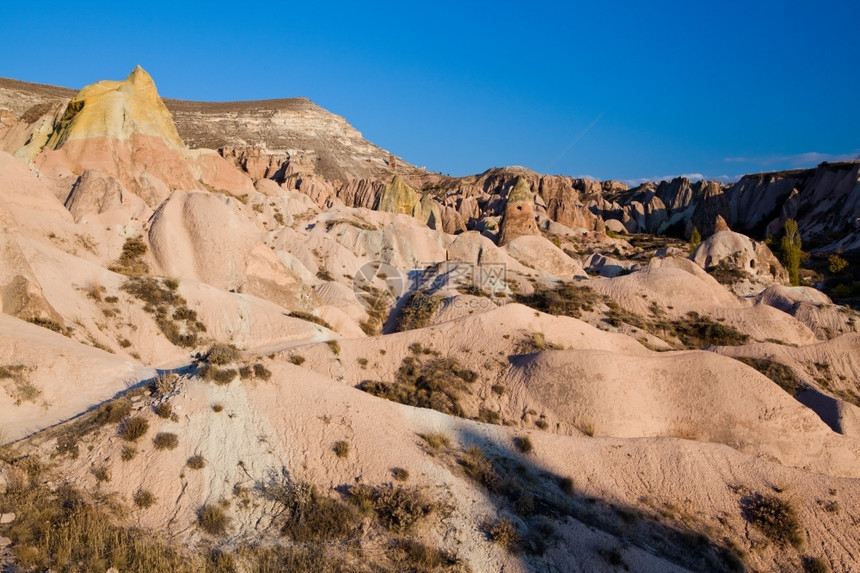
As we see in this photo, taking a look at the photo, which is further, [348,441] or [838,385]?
[838,385]

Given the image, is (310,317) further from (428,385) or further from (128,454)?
(128,454)

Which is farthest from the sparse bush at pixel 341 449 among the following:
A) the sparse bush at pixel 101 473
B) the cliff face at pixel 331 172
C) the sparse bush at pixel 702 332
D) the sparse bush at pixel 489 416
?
the cliff face at pixel 331 172

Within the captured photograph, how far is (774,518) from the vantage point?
11.9 metres

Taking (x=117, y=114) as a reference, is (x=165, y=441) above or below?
below

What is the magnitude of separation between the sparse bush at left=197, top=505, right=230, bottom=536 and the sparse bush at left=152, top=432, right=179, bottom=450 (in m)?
1.66

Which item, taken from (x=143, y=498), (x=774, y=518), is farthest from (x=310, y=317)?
(x=774, y=518)

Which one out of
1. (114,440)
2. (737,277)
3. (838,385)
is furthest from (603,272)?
(114,440)

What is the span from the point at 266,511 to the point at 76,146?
121 feet

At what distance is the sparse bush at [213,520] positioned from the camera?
9.11 m

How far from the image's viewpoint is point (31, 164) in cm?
3459

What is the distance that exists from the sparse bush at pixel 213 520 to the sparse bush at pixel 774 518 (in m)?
11.2

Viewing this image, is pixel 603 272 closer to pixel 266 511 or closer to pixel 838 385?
pixel 838 385

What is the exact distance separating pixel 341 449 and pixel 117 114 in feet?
123

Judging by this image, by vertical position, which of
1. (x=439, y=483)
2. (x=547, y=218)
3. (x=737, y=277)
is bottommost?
(x=439, y=483)
